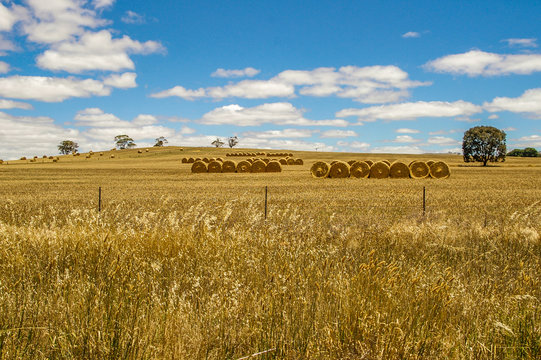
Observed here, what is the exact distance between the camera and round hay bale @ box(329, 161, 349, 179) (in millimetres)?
33344

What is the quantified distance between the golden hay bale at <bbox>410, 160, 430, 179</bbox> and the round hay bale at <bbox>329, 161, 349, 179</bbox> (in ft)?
18.9

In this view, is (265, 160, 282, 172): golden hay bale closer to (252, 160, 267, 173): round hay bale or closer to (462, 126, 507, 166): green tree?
(252, 160, 267, 173): round hay bale

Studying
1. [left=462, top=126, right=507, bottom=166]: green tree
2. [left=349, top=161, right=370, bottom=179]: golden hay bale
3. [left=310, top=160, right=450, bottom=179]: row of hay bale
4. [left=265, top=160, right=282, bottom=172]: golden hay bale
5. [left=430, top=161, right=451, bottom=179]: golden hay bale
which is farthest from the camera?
[left=462, top=126, right=507, bottom=166]: green tree

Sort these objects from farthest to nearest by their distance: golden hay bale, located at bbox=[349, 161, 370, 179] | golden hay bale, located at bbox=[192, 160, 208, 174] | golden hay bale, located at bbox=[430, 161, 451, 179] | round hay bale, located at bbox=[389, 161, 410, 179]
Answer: golden hay bale, located at bbox=[192, 160, 208, 174], golden hay bale, located at bbox=[430, 161, 451, 179], round hay bale, located at bbox=[389, 161, 410, 179], golden hay bale, located at bbox=[349, 161, 370, 179]

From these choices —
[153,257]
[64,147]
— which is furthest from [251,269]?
[64,147]

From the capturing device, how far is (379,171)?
33156 millimetres

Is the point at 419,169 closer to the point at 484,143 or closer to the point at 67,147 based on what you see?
the point at 484,143

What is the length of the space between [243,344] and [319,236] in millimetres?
4279

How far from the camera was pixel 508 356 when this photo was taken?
3156mm

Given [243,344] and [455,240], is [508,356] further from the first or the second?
[455,240]

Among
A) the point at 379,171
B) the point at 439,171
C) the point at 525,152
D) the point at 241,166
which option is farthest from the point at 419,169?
the point at 525,152

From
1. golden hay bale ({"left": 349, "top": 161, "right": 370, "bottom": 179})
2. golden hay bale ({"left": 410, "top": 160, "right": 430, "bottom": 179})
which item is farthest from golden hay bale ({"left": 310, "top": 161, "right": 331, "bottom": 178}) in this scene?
golden hay bale ({"left": 410, "top": 160, "right": 430, "bottom": 179})

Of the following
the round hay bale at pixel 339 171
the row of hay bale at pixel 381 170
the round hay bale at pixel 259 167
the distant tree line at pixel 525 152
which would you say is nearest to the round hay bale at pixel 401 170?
the row of hay bale at pixel 381 170

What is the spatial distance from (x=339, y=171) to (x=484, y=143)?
134 feet
